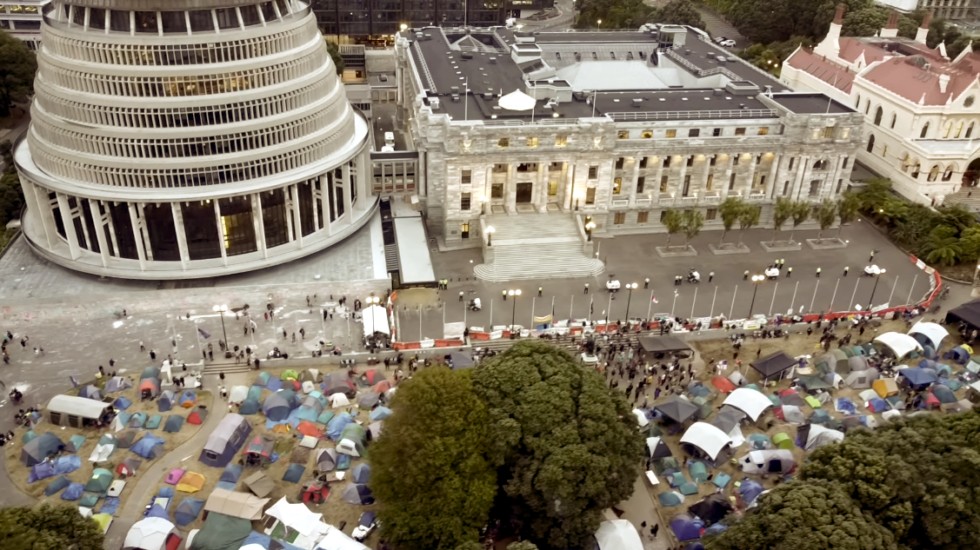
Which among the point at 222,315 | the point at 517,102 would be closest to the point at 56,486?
the point at 222,315

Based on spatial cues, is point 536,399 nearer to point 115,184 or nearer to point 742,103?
point 115,184

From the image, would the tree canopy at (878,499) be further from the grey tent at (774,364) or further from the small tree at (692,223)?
the small tree at (692,223)

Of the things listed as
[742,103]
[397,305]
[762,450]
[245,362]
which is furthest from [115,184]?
[742,103]

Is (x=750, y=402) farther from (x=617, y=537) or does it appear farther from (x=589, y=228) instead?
(x=589, y=228)

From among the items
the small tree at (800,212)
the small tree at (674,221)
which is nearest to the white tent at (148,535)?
the small tree at (674,221)

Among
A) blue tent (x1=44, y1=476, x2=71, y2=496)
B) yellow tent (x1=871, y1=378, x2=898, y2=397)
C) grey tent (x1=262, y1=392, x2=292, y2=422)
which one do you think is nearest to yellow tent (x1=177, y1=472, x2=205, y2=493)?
grey tent (x1=262, y1=392, x2=292, y2=422)
